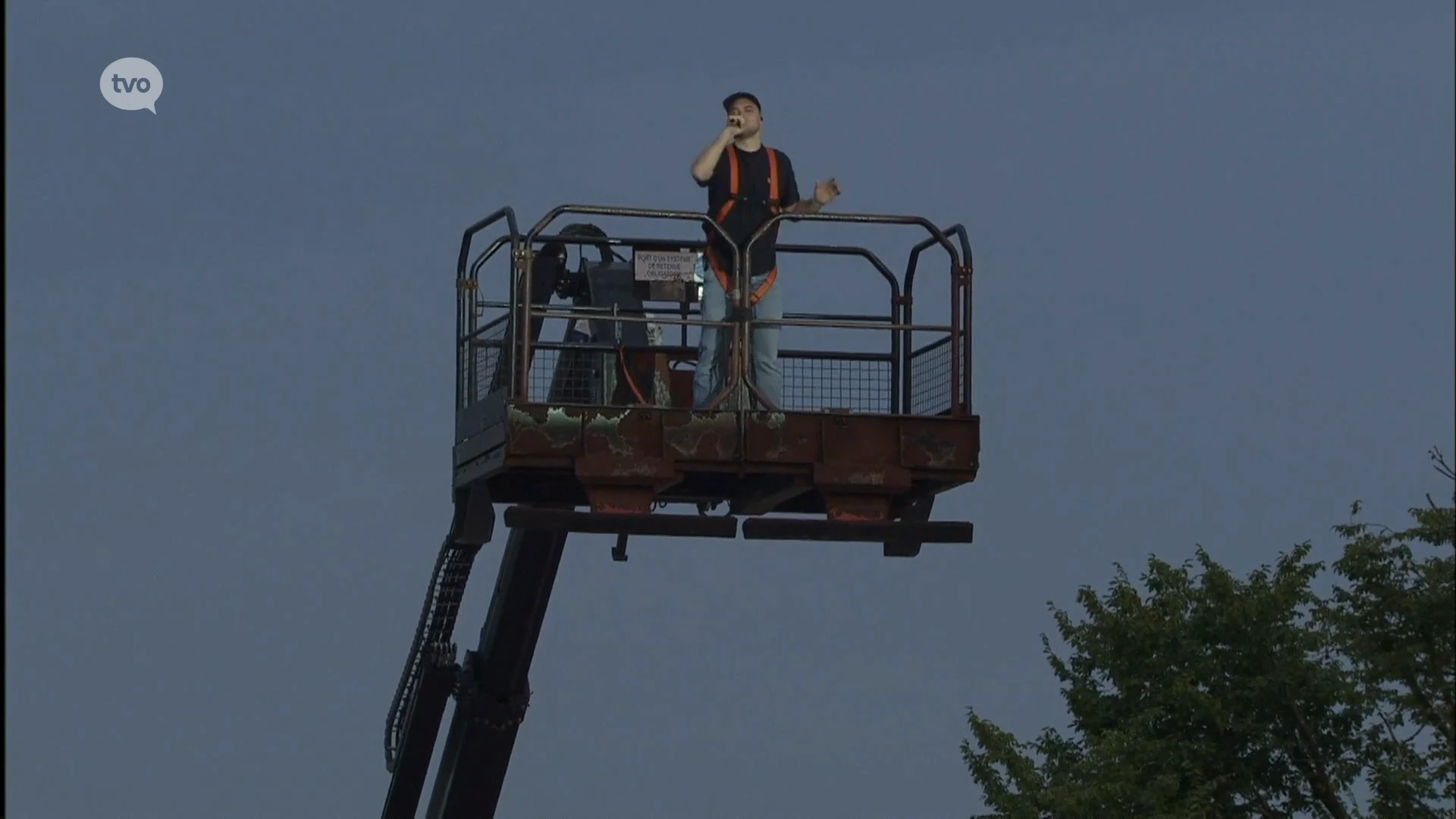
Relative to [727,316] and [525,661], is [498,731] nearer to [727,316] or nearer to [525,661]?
[525,661]

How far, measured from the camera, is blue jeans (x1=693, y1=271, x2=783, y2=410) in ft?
77.9

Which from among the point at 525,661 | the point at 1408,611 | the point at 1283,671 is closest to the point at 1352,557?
the point at 1408,611

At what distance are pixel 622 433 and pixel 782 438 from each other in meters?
1.34

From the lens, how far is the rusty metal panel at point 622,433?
919 inches

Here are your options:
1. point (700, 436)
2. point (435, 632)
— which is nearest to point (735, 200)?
point (700, 436)

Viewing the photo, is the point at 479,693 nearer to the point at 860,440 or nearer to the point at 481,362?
the point at 481,362

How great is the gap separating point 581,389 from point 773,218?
262 cm

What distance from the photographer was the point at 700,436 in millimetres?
23469

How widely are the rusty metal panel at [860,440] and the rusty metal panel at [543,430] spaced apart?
2138 mm

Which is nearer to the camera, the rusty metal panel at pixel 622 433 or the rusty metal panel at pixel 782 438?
the rusty metal panel at pixel 622 433

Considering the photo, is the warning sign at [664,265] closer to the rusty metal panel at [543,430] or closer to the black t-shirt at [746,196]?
the black t-shirt at [746,196]

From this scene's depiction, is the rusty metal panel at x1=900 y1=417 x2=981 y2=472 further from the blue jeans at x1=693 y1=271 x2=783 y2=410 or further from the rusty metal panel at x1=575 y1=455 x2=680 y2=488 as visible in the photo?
the rusty metal panel at x1=575 y1=455 x2=680 y2=488

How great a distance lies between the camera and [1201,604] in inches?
1396

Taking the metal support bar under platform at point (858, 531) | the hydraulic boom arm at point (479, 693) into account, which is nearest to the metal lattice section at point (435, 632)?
the hydraulic boom arm at point (479, 693)
